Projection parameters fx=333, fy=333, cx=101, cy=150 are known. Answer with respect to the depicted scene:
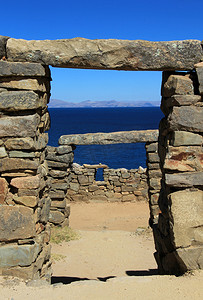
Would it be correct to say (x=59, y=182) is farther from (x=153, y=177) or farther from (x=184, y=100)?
(x=184, y=100)

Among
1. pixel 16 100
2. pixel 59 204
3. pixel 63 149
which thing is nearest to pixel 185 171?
pixel 16 100

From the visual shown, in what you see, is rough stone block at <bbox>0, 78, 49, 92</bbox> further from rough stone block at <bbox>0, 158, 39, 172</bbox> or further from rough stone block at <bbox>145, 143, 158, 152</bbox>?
rough stone block at <bbox>145, 143, 158, 152</bbox>

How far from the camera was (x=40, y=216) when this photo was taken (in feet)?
15.8

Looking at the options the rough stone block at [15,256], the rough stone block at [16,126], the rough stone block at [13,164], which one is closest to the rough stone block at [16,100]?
the rough stone block at [16,126]

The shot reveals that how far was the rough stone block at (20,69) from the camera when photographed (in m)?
4.35

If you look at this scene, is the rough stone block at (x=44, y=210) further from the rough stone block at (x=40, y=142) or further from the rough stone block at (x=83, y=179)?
the rough stone block at (x=83, y=179)

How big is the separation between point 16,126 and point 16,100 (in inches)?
13.5

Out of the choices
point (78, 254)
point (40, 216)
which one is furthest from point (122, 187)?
point (40, 216)

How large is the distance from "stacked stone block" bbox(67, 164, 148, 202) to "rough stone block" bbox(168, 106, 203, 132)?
9699mm

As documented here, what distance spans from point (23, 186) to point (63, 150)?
5.94 metres

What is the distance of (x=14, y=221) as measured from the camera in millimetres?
4449

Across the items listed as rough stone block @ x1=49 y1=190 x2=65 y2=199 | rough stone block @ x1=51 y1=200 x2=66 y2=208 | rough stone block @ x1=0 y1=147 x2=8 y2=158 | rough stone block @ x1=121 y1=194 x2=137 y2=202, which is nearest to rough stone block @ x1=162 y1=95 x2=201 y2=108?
rough stone block @ x1=0 y1=147 x2=8 y2=158

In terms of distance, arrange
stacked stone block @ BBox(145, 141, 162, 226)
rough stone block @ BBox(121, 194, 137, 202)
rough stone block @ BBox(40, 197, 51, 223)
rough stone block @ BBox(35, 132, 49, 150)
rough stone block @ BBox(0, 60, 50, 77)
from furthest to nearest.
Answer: rough stone block @ BBox(121, 194, 137, 202), stacked stone block @ BBox(145, 141, 162, 226), rough stone block @ BBox(40, 197, 51, 223), rough stone block @ BBox(35, 132, 49, 150), rough stone block @ BBox(0, 60, 50, 77)

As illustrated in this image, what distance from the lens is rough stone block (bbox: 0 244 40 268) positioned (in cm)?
445
